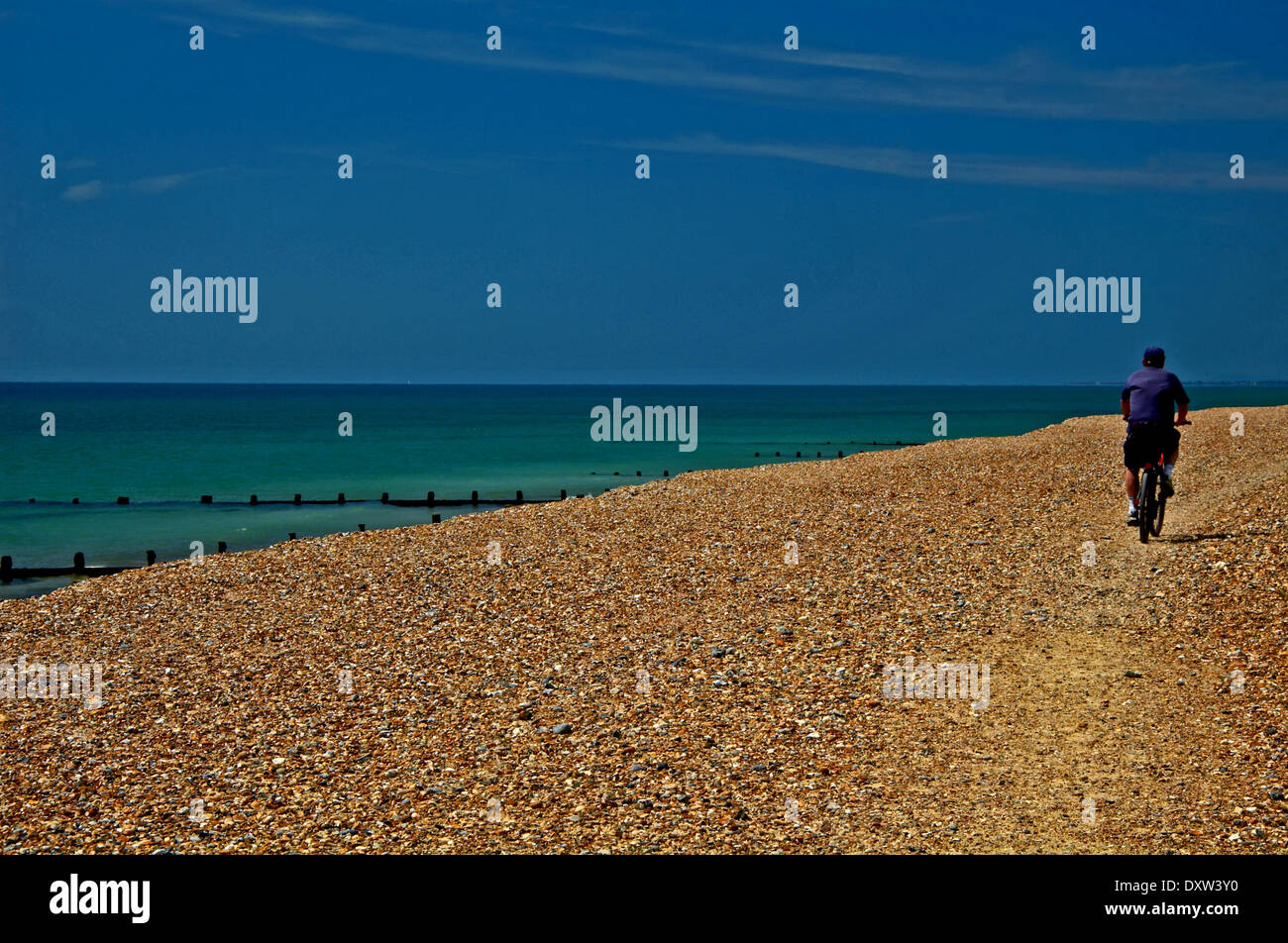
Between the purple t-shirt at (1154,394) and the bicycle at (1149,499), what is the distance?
2.04ft

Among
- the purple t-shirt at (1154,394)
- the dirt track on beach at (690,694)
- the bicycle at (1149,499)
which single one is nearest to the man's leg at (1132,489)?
the bicycle at (1149,499)

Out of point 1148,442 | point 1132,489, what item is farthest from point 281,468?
point 1148,442

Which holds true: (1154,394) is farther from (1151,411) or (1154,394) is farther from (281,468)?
(281,468)

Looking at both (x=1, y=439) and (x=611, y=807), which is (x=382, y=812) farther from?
(x=1, y=439)

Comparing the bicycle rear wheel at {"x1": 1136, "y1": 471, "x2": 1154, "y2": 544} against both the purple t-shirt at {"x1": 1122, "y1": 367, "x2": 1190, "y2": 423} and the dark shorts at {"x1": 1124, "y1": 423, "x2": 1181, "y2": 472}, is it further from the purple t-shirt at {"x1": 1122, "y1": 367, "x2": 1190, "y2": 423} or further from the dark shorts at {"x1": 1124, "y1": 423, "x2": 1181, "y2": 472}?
the purple t-shirt at {"x1": 1122, "y1": 367, "x2": 1190, "y2": 423}

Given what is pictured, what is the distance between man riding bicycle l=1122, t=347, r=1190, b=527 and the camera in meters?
15.1

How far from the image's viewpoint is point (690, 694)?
11.2 m

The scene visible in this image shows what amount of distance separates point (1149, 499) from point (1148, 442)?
0.95 m

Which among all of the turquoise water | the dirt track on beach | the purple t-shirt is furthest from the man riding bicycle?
the turquoise water

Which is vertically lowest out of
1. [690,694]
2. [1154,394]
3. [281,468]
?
[690,694]

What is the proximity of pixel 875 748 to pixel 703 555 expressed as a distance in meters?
8.78
